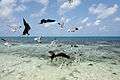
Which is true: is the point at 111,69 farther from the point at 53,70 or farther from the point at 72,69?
the point at 53,70

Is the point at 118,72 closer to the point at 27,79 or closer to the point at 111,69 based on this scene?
the point at 111,69

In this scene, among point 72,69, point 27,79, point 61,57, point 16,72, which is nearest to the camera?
point 27,79

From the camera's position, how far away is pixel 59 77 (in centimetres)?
3550

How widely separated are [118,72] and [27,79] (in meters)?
14.6

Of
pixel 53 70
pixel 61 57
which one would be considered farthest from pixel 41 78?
pixel 61 57

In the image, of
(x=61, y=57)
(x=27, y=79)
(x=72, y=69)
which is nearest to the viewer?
(x=27, y=79)

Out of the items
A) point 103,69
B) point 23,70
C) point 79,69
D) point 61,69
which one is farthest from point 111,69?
point 23,70

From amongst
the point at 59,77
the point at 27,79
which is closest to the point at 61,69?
the point at 59,77

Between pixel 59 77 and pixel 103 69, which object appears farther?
pixel 103 69

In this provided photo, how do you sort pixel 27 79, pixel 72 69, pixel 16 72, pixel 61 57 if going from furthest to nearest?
pixel 61 57, pixel 72 69, pixel 16 72, pixel 27 79

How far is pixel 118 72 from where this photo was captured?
1561 inches

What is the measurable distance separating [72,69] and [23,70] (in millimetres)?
7846

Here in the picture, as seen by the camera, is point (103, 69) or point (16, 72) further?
point (103, 69)

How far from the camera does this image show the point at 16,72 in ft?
126
